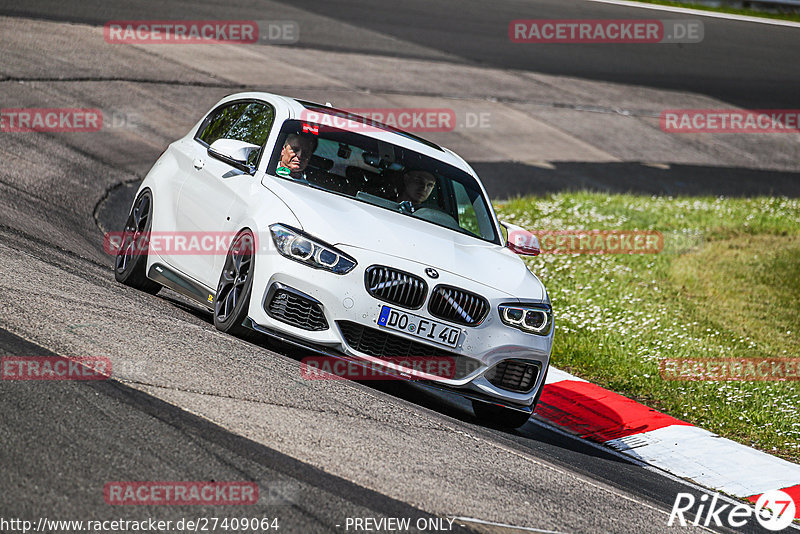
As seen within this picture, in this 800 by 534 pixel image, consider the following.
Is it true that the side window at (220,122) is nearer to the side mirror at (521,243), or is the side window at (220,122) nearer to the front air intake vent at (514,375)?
the side mirror at (521,243)

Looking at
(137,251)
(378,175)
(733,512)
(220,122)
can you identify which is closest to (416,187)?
(378,175)

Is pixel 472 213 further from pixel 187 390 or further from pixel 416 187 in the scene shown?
pixel 187 390

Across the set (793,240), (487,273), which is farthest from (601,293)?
(487,273)

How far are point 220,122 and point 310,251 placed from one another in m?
2.63

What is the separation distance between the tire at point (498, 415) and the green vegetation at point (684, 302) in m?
2.17

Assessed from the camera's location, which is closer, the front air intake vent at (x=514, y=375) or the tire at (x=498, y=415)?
the front air intake vent at (x=514, y=375)

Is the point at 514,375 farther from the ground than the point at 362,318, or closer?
closer

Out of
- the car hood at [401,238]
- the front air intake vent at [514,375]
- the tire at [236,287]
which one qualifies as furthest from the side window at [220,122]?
the front air intake vent at [514,375]

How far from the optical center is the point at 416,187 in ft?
26.3

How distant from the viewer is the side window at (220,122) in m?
8.73

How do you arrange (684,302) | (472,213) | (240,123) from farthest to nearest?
1. (684,302)
2. (240,123)
3. (472,213)

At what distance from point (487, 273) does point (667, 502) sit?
1820 mm

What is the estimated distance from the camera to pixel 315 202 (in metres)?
7.12

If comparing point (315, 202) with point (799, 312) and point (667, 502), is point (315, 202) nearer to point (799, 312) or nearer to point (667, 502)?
point (667, 502)
